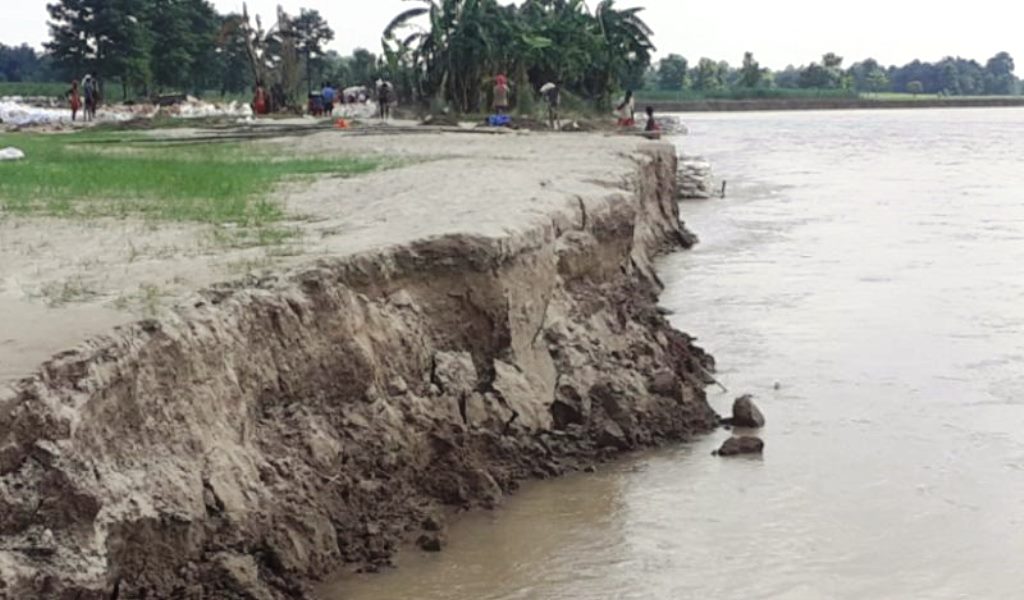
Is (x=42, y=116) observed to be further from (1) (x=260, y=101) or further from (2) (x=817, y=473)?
(2) (x=817, y=473)

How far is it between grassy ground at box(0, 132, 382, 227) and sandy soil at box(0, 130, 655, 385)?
0.40m

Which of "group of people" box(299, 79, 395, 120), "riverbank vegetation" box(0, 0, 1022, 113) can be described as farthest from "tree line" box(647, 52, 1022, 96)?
"group of people" box(299, 79, 395, 120)

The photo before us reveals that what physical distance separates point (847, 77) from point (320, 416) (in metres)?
134

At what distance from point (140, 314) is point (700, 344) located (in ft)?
28.2

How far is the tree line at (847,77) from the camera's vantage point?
124 metres

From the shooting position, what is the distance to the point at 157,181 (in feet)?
48.6

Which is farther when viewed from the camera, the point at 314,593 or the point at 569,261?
the point at 569,261

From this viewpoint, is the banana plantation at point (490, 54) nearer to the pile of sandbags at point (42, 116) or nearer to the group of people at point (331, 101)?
the group of people at point (331, 101)

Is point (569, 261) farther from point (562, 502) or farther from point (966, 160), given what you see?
point (966, 160)

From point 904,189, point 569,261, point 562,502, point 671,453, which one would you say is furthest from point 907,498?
point 904,189

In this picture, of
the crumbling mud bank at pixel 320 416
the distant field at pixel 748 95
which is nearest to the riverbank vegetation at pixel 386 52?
the crumbling mud bank at pixel 320 416

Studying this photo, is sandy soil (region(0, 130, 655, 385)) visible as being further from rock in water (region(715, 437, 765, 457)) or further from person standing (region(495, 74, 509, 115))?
person standing (region(495, 74, 509, 115))

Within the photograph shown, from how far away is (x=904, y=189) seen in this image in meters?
36.9

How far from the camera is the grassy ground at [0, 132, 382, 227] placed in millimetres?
12031
